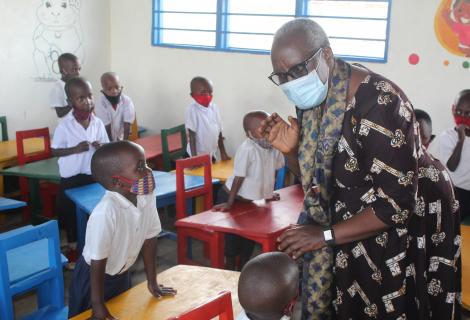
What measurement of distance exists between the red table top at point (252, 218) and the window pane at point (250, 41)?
244 cm

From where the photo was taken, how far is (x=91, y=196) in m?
3.57

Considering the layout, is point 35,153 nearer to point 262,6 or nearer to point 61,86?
point 61,86

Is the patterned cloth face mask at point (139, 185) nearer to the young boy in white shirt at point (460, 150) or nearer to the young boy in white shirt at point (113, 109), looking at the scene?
the young boy in white shirt at point (460, 150)

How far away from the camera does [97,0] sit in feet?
21.1

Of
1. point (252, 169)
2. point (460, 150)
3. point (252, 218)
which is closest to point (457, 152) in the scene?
point (460, 150)

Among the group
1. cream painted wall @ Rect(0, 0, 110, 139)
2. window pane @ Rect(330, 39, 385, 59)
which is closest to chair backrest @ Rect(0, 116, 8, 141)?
cream painted wall @ Rect(0, 0, 110, 139)

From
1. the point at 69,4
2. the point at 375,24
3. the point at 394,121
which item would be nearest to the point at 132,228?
the point at 394,121

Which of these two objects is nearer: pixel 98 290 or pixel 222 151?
pixel 98 290

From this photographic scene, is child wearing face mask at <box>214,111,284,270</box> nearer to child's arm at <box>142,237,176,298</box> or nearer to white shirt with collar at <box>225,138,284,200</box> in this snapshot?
white shirt with collar at <box>225,138,284,200</box>

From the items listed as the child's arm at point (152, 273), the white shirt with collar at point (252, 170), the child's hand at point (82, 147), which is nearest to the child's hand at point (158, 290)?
the child's arm at point (152, 273)

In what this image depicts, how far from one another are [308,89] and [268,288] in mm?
600

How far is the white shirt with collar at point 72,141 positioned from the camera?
12.7ft

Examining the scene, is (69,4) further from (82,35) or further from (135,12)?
(135,12)

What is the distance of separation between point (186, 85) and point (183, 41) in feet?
1.70
